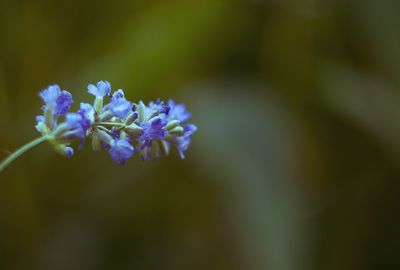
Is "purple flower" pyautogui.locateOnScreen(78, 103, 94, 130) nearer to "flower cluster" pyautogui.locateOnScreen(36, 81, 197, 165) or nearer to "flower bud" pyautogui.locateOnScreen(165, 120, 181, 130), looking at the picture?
"flower cluster" pyautogui.locateOnScreen(36, 81, 197, 165)

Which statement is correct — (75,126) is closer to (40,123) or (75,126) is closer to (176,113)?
(40,123)

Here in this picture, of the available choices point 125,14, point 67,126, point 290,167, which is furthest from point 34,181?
point 67,126

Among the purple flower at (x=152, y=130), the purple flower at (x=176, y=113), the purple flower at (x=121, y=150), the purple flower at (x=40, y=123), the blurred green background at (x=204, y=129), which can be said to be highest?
the blurred green background at (x=204, y=129)

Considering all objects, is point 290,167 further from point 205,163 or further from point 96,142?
point 96,142

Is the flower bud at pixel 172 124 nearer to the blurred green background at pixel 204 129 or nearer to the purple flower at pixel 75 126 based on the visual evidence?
the purple flower at pixel 75 126

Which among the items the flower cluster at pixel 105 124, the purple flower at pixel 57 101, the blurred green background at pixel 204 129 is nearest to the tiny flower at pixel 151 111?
the flower cluster at pixel 105 124

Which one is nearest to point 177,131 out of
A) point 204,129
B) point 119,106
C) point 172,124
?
point 172,124

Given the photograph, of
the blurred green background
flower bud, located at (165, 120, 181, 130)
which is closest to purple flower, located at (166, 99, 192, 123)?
flower bud, located at (165, 120, 181, 130)
